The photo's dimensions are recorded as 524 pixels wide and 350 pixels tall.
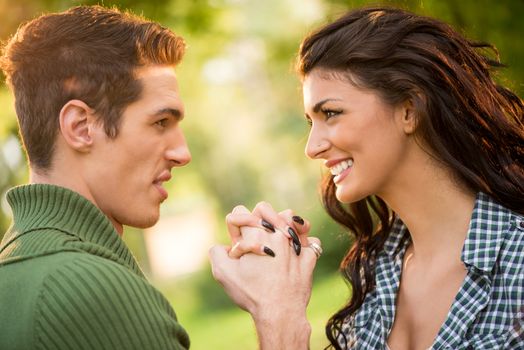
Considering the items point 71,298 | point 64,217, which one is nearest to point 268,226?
point 64,217

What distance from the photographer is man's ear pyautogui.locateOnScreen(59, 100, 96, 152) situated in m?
2.84

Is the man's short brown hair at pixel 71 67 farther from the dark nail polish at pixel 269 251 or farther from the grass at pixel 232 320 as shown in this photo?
the grass at pixel 232 320

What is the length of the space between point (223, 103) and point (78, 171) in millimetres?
26687

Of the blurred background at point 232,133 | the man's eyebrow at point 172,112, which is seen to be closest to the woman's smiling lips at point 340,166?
the man's eyebrow at point 172,112

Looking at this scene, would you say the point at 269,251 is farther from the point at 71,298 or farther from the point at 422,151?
the point at 71,298

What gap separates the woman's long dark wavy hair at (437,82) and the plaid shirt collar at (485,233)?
0.17ft

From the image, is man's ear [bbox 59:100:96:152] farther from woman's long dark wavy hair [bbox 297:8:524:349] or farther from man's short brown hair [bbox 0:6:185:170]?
woman's long dark wavy hair [bbox 297:8:524:349]

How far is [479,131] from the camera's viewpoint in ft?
10.9

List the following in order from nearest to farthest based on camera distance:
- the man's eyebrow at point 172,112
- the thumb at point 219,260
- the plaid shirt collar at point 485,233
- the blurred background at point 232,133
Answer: the man's eyebrow at point 172,112 < the plaid shirt collar at point 485,233 < the thumb at point 219,260 < the blurred background at point 232,133

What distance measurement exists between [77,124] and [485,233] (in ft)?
5.09

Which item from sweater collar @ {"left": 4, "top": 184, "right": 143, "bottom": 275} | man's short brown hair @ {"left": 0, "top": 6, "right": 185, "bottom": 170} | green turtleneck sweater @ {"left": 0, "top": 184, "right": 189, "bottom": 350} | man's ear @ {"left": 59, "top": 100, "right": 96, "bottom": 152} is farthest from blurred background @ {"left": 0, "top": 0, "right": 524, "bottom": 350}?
green turtleneck sweater @ {"left": 0, "top": 184, "right": 189, "bottom": 350}

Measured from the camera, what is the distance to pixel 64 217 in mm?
2709

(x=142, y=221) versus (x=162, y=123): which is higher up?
(x=162, y=123)

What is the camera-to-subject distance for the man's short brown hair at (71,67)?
113 inches
